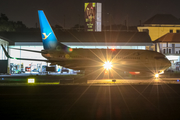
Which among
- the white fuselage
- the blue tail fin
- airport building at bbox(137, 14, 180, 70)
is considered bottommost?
the white fuselage

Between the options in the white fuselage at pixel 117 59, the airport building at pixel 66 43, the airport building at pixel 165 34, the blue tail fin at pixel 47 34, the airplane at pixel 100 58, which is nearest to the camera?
the blue tail fin at pixel 47 34

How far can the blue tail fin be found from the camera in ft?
109

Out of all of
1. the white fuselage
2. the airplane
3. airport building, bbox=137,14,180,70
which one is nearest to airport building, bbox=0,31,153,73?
airport building, bbox=137,14,180,70

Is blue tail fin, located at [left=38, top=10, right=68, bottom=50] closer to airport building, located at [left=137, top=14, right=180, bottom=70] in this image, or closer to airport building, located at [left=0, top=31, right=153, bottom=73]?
airport building, located at [left=0, top=31, right=153, bottom=73]

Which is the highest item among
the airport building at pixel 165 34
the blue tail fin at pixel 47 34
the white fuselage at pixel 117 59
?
the airport building at pixel 165 34

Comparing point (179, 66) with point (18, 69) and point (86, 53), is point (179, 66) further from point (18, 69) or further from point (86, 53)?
point (18, 69)

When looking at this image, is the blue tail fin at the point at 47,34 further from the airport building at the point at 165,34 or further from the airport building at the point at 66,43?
the airport building at the point at 165,34

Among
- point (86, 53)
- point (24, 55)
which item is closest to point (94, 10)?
point (24, 55)

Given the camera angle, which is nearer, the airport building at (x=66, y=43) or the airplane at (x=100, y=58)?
the airplane at (x=100, y=58)

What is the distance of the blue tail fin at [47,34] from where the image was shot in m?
33.3

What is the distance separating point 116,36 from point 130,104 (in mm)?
51671

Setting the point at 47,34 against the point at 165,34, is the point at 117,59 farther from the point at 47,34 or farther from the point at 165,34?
the point at 165,34

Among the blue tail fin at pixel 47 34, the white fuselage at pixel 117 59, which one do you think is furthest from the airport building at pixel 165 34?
the blue tail fin at pixel 47 34

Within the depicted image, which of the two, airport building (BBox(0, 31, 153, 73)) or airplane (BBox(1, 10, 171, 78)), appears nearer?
airplane (BBox(1, 10, 171, 78))
